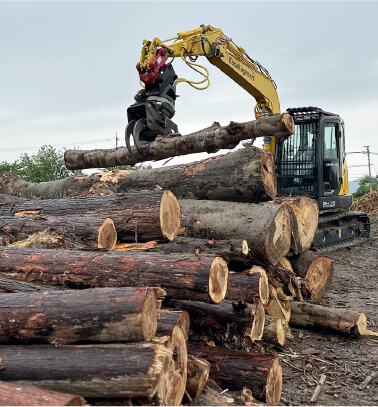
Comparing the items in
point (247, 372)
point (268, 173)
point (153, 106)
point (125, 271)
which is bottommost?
point (247, 372)

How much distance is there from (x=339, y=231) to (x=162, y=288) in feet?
25.7

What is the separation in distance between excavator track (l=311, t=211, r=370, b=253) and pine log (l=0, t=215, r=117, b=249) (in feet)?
17.9

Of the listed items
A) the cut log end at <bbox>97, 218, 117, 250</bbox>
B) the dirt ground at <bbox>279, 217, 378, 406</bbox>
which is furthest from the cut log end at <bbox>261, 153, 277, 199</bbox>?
the cut log end at <bbox>97, 218, 117, 250</bbox>

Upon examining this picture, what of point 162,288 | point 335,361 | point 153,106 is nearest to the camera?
point 162,288

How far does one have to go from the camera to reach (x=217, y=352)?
461 centimetres

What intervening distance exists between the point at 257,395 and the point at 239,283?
1.30 m

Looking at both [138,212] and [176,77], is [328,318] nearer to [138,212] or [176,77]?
[138,212]

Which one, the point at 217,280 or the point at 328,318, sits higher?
the point at 217,280

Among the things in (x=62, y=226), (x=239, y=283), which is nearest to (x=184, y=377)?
(x=239, y=283)

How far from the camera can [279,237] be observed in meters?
6.34

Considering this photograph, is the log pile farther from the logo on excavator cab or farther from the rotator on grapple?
the logo on excavator cab

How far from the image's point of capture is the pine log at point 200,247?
5609 mm

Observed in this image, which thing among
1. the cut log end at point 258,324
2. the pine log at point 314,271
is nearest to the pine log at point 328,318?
the pine log at point 314,271

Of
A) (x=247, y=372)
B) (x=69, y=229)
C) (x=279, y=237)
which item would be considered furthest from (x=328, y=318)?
(x=69, y=229)
